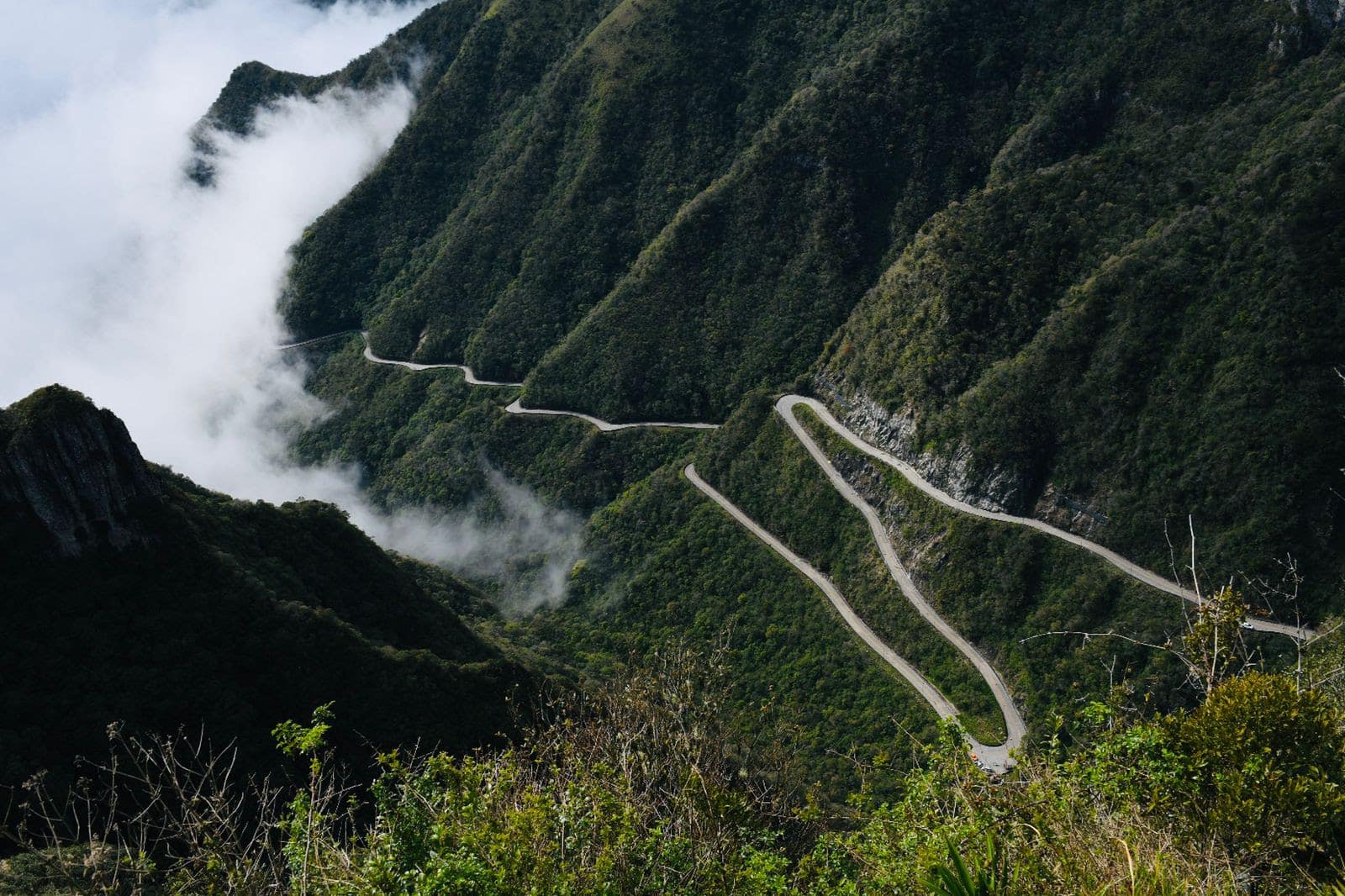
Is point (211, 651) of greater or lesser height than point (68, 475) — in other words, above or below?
below

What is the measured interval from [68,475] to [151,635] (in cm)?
884

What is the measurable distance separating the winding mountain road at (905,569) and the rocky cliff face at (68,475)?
160ft

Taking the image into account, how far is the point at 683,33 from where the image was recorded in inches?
5595

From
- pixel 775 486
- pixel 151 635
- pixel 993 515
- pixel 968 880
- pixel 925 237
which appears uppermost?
pixel 151 635

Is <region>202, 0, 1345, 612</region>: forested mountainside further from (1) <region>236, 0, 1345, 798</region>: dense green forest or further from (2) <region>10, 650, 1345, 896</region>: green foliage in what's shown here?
(2) <region>10, 650, 1345, 896</region>: green foliage

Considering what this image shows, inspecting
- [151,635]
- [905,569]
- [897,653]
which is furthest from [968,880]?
[905,569]

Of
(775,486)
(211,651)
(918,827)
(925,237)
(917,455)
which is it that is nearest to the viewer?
(918,827)

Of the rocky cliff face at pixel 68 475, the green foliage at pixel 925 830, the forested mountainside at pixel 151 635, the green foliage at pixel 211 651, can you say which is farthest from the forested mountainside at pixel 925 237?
the rocky cliff face at pixel 68 475

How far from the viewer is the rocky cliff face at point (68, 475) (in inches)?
1684

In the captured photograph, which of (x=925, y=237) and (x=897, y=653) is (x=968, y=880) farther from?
(x=925, y=237)

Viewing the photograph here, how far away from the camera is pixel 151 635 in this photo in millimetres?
43250

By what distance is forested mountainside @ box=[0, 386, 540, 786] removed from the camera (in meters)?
39.9

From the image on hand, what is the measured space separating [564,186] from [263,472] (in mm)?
75460

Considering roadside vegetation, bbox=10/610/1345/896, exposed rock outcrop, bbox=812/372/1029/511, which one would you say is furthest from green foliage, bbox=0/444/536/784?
exposed rock outcrop, bbox=812/372/1029/511
